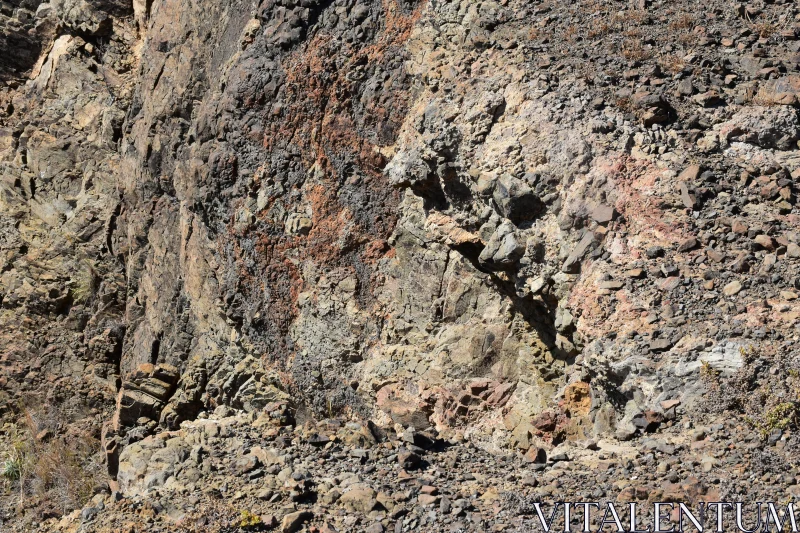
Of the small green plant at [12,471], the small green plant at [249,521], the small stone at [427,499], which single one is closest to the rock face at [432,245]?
the small stone at [427,499]

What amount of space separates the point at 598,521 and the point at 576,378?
73.8 inches

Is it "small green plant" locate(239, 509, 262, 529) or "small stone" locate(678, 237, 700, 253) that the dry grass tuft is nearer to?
"small green plant" locate(239, 509, 262, 529)

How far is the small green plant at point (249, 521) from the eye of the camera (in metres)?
5.58

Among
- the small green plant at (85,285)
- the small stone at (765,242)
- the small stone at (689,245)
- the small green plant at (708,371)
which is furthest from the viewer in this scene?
the small green plant at (85,285)

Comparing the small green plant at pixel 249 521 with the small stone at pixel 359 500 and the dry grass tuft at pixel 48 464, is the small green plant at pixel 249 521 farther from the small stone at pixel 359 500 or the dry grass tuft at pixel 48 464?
the dry grass tuft at pixel 48 464

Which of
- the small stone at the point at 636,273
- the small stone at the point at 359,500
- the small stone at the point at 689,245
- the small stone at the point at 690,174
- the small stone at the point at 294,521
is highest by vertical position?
the small stone at the point at 690,174

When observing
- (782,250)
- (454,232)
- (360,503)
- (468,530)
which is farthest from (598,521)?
(454,232)

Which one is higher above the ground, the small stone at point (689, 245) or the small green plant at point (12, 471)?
the small stone at point (689, 245)

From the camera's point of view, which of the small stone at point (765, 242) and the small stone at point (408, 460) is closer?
the small stone at point (765, 242)

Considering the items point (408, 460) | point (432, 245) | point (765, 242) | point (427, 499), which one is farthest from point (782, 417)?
point (432, 245)

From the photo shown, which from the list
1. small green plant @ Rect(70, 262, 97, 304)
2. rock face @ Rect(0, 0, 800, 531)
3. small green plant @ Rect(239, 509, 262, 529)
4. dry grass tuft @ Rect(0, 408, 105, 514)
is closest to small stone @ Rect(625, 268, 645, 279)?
rock face @ Rect(0, 0, 800, 531)

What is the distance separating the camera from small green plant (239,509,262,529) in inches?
220

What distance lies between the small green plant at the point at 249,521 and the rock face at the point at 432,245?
282mm

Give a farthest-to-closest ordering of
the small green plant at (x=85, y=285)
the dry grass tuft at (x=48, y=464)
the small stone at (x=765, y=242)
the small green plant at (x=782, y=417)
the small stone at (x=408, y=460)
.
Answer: the small green plant at (x=85, y=285) < the dry grass tuft at (x=48, y=464) < the small stone at (x=408, y=460) < the small stone at (x=765, y=242) < the small green plant at (x=782, y=417)
